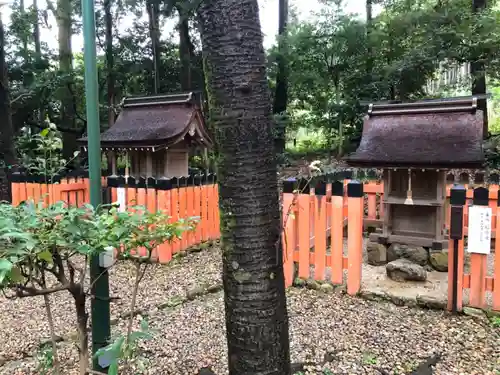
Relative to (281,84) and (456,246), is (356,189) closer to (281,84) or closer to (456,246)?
Result: (456,246)

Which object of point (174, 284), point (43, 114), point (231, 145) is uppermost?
point (43, 114)

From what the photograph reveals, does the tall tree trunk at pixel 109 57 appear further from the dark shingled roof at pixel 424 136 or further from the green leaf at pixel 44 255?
the green leaf at pixel 44 255

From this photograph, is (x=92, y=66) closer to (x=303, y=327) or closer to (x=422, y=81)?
(x=303, y=327)

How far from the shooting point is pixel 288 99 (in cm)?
1700

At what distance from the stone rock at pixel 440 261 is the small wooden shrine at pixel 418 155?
103 mm

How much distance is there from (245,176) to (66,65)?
1583 centimetres

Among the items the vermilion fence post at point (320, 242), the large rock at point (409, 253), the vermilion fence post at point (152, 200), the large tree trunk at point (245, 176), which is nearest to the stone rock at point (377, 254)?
the large rock at point (409, 253)

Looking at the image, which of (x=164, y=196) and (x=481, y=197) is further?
(x=164, y=196)

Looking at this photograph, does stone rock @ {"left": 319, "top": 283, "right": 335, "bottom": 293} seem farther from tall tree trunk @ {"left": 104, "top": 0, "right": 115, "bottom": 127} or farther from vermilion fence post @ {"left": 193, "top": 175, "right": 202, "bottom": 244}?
A: tall tree trunk @ {"left": 104, "top": 0, "right": 115, "bottom": 127}

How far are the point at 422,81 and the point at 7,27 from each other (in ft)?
46.3

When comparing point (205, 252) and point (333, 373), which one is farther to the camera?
point (205, 252)

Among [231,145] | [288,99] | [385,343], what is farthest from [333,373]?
[288,99]

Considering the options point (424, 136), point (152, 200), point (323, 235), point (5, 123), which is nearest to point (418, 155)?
point (424, 136)

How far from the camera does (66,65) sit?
1501 centimetres
